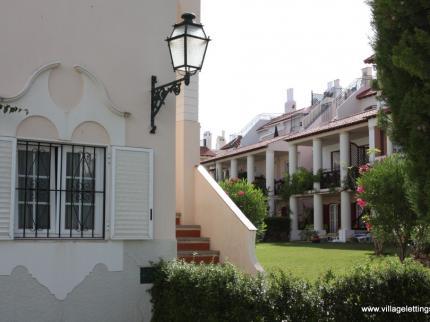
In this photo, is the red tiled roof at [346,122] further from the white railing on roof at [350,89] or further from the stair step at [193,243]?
the stair step at [193,243]

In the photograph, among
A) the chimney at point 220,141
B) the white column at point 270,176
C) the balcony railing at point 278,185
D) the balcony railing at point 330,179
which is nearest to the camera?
the balcony railing at point 330,179

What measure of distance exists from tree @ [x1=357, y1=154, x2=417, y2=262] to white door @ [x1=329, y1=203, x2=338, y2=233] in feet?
83.3

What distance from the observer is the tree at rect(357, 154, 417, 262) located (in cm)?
→ 1063

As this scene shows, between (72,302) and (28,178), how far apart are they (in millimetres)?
1482

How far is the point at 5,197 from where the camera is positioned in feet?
21.1

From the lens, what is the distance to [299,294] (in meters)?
5.57

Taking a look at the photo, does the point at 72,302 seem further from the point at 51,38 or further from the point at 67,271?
the point at 51,38

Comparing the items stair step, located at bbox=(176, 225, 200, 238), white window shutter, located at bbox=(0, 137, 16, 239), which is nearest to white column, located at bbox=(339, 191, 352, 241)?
stair step, located at bbox=(176, 225, 200, 238)

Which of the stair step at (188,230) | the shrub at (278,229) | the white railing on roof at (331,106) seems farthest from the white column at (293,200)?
the stair step at (188,230)

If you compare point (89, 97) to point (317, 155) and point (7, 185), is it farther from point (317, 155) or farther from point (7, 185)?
point (317, 155)

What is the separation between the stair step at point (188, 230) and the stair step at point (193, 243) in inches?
10.4

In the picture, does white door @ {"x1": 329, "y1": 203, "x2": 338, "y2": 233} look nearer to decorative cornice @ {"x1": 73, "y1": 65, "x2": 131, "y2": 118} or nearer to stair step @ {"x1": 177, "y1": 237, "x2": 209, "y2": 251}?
stair step @ {"x1": 177, "y1": 237, "x2": 209, "y2": 251}

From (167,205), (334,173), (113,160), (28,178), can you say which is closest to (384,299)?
(167,205)

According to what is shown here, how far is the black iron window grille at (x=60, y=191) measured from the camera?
677 cm
